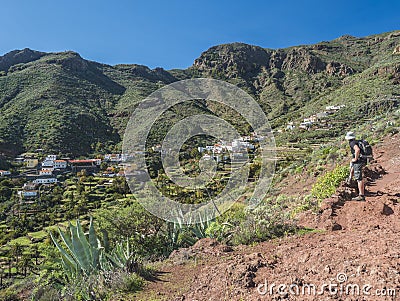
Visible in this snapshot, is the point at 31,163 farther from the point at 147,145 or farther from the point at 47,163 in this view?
the point at 147,145

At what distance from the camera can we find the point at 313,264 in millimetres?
2842

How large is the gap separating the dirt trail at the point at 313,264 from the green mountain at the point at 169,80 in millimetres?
29165

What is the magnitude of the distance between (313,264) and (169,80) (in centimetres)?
11234

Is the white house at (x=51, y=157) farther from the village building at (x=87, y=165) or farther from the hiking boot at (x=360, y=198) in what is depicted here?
the hiking boot at (x=360, y=198)

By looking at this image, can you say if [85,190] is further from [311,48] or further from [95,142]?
[311,48]

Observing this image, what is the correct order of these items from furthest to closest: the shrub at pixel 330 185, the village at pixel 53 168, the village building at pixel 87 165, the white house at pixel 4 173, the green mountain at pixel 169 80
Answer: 1. the village building at pixel 87 165
2. the green mountain at pixel 169 80
3. the village at pixel 53 168
4. the white house at pixel 4 173
5. the shrub at pixel 330 185

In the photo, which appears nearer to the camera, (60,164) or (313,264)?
(313,264)

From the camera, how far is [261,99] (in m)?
76.7

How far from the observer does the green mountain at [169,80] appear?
158ft

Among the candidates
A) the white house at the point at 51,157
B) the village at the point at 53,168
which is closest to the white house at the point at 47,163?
the village at the point at 53,168

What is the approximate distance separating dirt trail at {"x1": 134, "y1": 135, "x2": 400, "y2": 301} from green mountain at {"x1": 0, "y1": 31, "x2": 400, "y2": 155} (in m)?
29.2

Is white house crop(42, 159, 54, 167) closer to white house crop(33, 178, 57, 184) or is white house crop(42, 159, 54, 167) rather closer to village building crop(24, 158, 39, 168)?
village building crop(24, 158, 39, 168)

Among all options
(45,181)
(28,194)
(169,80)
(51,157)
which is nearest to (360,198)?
(28,194)

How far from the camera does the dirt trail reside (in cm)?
238
